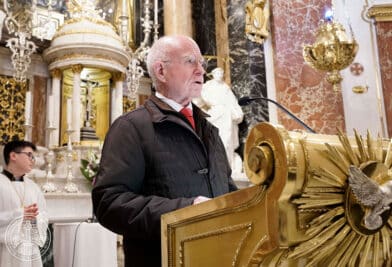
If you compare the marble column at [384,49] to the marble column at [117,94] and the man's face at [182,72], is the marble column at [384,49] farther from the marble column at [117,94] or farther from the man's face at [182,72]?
the man's face at [182,72]

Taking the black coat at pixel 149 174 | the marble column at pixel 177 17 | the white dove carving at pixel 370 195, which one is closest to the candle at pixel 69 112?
the marble column at pixel 177 17

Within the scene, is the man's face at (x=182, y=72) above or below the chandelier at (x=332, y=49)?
below

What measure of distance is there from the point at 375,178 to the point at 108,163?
34.9 inches

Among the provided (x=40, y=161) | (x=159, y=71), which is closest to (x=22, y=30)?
(x=40, y=161)

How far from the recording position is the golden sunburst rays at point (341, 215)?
2.81 feet

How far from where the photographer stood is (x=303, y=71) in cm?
653

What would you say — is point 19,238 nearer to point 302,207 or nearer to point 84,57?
point 84,57

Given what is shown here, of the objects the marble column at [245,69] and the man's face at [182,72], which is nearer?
the man's face at [182,72]

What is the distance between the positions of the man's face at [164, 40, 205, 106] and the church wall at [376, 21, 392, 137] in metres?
5.21

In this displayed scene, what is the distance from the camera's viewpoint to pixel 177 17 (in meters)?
7.55

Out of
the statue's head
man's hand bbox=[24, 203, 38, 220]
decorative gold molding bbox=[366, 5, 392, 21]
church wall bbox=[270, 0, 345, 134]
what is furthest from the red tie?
decorative gold molding bbox=[366, 5, 392, 21]

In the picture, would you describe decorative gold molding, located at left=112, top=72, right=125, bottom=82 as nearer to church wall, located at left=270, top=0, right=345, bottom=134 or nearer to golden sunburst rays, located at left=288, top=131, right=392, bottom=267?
church wall, located at left=270, top=0, right=345, bottom=134

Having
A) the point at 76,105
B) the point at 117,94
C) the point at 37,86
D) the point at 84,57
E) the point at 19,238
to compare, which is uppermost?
the point at 84,57

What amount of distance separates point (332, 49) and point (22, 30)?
12.4ft
